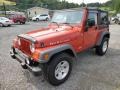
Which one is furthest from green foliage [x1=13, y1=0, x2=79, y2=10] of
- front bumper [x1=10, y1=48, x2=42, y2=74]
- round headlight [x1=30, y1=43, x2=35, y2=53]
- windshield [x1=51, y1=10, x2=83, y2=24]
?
round headlight [x1=30, y1=43, x2=35, y2=53]

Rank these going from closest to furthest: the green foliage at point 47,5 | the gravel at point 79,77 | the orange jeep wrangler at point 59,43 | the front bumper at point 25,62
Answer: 1. the front bumper at point 25,62
2. the orange jeep wrangler at point 59,43
3. the gravel at point 79,77
4. the green foliage at point 47,5

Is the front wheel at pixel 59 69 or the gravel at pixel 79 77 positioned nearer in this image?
the front wheel at pixel 59 69

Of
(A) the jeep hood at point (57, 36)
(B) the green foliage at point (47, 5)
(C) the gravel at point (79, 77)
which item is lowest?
(C) the gravel at point (79, 77)

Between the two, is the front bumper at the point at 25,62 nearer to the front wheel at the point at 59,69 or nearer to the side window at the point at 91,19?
the front wheel at the point at 59,69

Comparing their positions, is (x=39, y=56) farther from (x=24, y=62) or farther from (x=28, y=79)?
(x=28, y=79)

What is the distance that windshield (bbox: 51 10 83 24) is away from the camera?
546cm

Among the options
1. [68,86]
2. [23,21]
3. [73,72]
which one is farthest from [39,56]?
[23,21]

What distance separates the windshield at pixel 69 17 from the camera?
5.46m

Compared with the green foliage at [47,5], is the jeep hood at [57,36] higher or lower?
lower

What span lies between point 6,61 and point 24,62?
220 centimetres

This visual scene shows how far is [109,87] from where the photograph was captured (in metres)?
4.43

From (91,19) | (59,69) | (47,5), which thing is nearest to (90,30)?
(91,19)

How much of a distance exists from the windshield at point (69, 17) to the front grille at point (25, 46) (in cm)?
160

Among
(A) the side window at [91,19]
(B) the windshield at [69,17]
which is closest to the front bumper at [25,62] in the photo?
(B) the windshield at [69,17]
